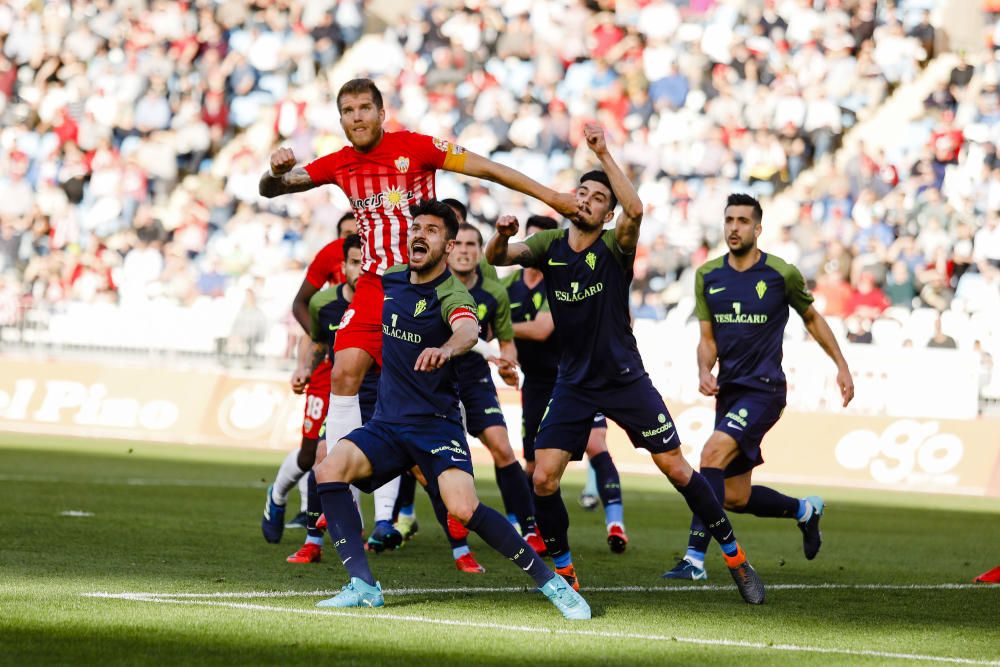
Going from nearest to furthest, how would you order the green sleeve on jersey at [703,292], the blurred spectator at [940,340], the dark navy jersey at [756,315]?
the dark navy jersey at [756,315], the green sleeve on jersey at [703,292], the blurred spectator at [940,340]

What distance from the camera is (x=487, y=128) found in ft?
96.6

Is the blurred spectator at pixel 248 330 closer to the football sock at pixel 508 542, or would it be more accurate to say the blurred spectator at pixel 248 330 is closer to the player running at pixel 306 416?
the player running at pixel 306 416

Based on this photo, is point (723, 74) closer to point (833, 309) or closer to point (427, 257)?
point (833, 309)

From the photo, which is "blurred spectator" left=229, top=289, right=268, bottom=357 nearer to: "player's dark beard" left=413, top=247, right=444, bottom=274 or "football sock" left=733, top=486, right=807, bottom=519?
"football sock" left=733, top=486, right=807, bottom=519

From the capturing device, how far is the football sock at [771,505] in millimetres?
11477

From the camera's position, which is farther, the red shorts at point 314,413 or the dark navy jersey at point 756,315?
the red shorts at point 314,413

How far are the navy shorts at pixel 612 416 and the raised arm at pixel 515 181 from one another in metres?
1.16

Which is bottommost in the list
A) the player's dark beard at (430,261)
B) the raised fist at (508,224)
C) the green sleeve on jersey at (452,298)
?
the green sleeve on jersey at (452,298)

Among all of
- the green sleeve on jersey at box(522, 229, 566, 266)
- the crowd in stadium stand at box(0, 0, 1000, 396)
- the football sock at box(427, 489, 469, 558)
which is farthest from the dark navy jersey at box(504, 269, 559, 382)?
the crowd in stadium stand at box(0, 0, 1000, 396)

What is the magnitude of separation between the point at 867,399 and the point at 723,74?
901 cm

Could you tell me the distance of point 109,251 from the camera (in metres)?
30.4

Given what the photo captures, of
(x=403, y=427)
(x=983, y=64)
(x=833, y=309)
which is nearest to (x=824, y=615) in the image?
(x=403, y=427)

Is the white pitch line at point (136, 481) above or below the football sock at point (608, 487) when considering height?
below

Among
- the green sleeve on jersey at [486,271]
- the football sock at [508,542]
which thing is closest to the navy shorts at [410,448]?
the football sock at [508,542]
